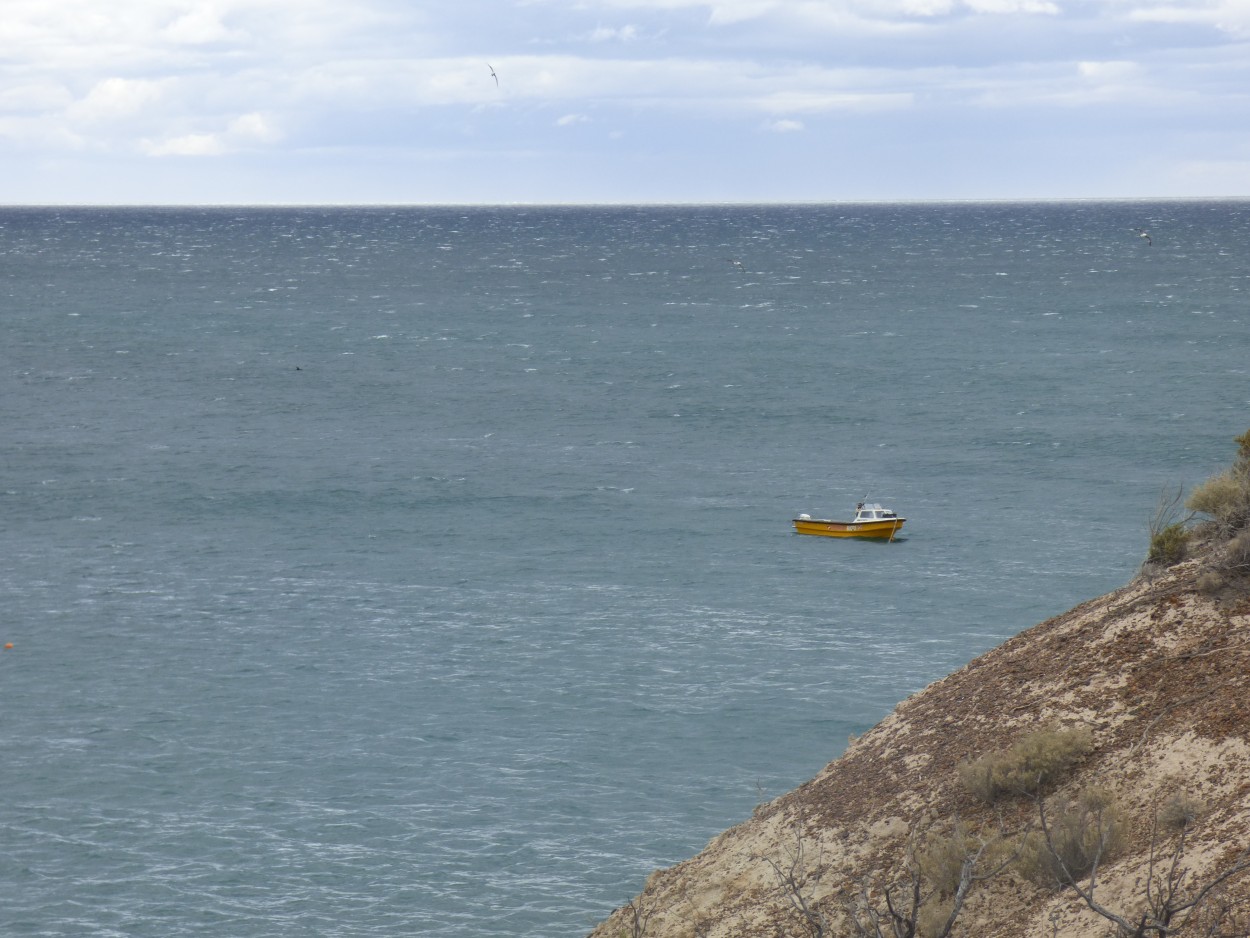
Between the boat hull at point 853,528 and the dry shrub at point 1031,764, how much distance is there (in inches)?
1444

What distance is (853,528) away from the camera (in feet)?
175

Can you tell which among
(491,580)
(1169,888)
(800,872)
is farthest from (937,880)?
(491,580)

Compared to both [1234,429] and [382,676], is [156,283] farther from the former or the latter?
[382,676]

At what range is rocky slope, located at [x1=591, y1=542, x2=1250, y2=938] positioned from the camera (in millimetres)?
14219

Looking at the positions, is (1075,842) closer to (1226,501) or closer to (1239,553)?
(1239,553)

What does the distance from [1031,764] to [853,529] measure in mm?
37350

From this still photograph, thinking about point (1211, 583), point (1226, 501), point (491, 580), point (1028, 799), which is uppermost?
point (1226, 501)

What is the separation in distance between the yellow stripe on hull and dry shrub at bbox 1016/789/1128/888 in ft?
125

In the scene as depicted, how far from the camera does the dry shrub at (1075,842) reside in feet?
47.9

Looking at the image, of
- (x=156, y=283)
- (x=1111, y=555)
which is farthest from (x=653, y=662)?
(x=156, y=283)

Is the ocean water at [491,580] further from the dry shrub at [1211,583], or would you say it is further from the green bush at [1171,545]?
the dry shrub at [1211,583]

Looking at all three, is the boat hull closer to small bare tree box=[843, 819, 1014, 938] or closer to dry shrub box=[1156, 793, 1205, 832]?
small bare tree box=[843, 819, 1014, 938]

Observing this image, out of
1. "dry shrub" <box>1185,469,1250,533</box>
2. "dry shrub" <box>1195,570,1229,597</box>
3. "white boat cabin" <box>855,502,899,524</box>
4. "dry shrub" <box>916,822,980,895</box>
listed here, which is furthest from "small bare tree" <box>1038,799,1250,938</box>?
"white boat cabin" <box>855,502,899,524</box>

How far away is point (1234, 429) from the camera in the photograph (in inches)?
2837
